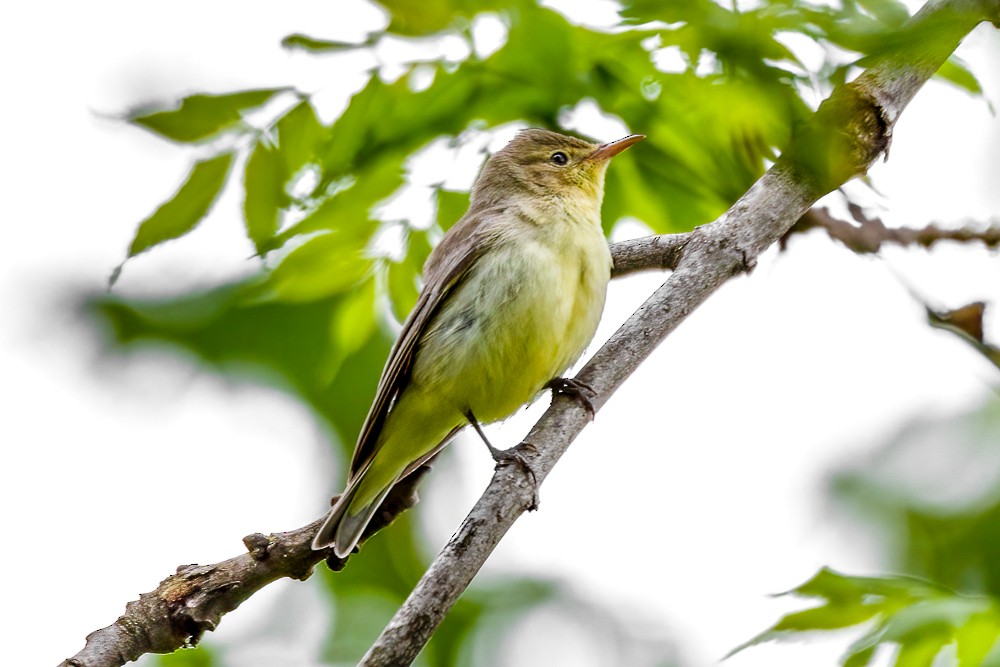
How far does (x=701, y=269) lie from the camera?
142 inches

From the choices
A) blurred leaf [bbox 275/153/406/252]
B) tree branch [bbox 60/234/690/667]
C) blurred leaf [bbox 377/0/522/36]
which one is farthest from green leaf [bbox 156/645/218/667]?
blurred leaf [bbox 377/0/522/36]

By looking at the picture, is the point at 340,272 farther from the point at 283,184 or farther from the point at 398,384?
the point at 398,384

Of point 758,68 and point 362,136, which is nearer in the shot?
point 758,68

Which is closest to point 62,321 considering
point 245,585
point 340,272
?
point 340,272

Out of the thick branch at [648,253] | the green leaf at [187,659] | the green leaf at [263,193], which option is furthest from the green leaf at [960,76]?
the green leaf at [187,659]

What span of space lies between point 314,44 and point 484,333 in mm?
1675

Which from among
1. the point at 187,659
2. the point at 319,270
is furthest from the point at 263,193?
the point at 187,659

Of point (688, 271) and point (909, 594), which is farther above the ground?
point (688, 271)

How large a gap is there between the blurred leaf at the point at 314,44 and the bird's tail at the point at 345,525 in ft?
5.11

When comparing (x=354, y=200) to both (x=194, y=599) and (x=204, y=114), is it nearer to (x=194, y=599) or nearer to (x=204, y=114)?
(x=204, y=114)

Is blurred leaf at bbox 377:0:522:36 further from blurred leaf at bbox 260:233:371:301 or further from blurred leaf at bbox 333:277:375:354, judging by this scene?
blurred leaf at bbox 333:277:375:354

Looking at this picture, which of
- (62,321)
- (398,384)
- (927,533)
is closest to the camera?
(398,384)

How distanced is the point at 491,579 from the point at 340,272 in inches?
208

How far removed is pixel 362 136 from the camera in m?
3.78
